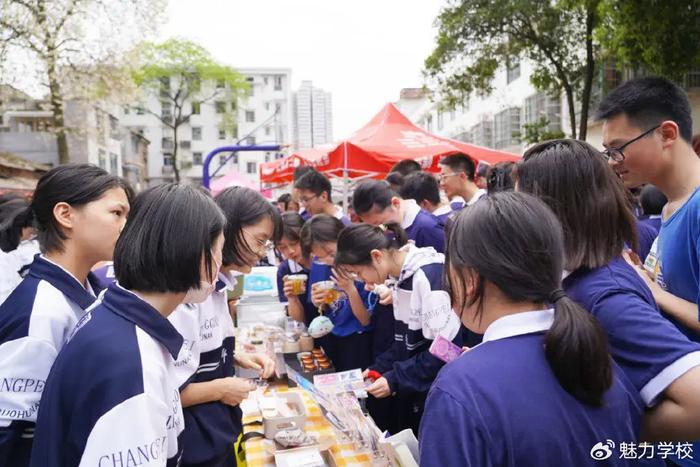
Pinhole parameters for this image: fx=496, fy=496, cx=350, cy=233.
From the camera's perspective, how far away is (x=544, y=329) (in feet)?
3.47

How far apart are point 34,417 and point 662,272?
215 cm

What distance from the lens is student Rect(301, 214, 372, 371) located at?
3102mm

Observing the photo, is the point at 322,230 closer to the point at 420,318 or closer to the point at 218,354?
the point at 420,318

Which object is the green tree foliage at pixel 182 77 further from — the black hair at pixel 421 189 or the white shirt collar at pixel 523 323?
the white shirt collar at pixel 523 323

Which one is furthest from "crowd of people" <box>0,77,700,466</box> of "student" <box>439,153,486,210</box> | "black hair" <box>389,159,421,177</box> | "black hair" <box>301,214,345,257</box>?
"black hair" <box>389,159,421,177</box>

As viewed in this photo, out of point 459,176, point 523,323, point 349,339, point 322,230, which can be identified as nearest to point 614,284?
point 523,323

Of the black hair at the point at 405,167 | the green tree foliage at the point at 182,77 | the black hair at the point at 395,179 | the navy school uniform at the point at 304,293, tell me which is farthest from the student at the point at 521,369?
the green tree foliage at the point at 182,77

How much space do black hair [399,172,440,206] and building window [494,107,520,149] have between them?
15579mm

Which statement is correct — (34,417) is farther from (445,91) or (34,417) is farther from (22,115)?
(22,115)

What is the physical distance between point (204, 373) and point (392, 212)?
231 cm

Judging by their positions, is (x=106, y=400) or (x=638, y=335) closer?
(x=106, y=400)

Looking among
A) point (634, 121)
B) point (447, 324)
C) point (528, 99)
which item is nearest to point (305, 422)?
point (447, 324)

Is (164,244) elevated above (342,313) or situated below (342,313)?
above

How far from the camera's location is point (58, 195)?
1.77 meters
